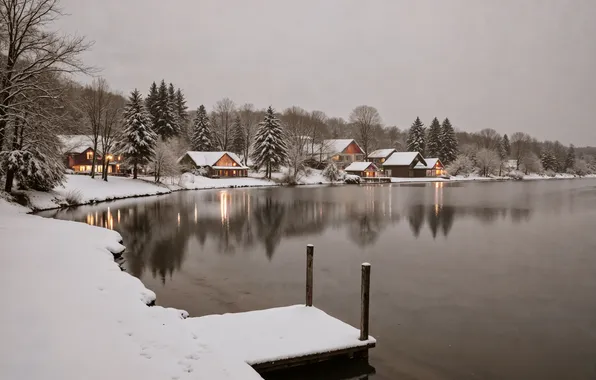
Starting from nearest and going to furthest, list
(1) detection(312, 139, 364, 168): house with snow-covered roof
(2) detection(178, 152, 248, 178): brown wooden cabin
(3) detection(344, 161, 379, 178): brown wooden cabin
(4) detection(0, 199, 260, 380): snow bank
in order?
1. (4) detection(0, 199, 260, 380): snow bank
2. (2) detection(178, 152, 248, 178): brown wooden cabin
3. (3) detection(344, 161, 379, 178): brown wooden cabin
4. (1) detection(312, 139, 364, 168): house with snow-covered roof

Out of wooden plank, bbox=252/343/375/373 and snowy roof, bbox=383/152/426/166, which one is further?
snowy roof, bbox=383/152/426/166

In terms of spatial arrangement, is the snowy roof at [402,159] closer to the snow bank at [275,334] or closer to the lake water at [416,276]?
the lake water at [416,276]

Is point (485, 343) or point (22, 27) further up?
point (22, 27)

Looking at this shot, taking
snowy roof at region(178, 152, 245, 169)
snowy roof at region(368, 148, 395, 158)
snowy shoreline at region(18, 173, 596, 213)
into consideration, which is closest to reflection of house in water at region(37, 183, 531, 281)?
snowy shoreline at region(18, 173, 596, 213)

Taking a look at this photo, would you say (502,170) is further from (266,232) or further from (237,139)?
(266,232)

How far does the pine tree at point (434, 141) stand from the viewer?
10819 cm

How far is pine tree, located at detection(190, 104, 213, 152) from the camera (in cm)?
8462

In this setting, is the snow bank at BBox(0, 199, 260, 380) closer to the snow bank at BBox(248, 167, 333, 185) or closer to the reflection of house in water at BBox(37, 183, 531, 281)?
the reflection of house in water at BBox(37, 183, 531, 281)

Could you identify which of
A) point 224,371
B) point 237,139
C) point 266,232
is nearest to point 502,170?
point 237,139

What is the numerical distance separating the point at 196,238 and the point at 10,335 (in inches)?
654

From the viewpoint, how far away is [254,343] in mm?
8828

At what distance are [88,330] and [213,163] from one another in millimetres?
71039

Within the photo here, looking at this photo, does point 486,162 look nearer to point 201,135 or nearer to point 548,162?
point 548,162

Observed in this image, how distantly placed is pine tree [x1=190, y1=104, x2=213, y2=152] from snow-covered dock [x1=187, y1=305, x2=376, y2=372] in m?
77.1
